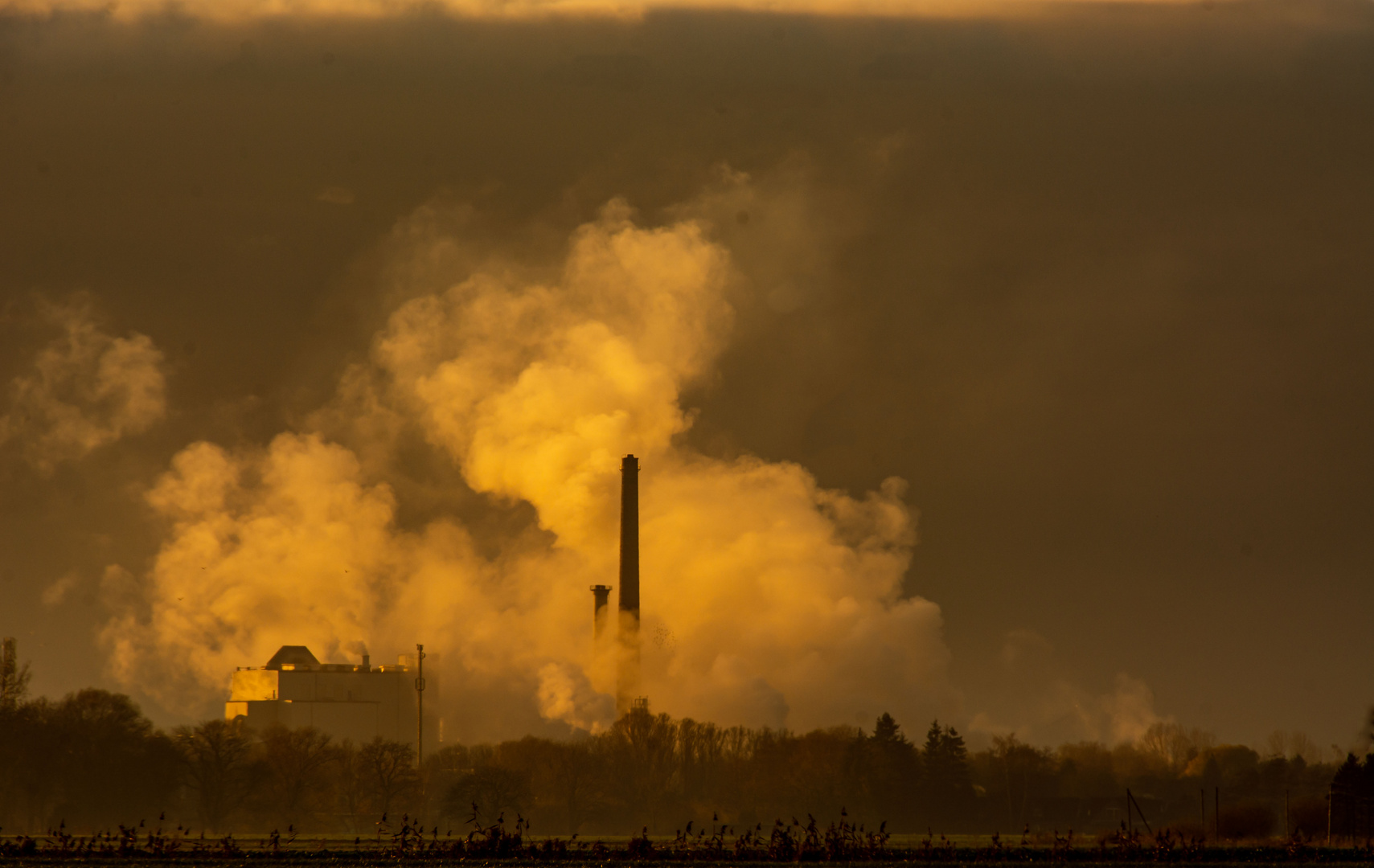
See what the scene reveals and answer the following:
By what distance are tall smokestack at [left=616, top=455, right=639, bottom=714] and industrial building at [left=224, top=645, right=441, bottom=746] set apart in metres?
19.9

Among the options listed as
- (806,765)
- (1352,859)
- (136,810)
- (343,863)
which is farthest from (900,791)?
(343,863)

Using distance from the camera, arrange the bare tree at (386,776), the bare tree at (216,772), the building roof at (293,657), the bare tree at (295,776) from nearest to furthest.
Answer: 1. the bare tree at (216,772)
2. the bare tree at (295,776)
3. the bare tree at (386,776)
4. the building roof at (293,657)

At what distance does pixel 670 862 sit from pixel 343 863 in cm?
866

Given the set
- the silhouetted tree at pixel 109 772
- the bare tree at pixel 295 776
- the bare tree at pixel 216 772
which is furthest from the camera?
the bare tree at pixel 295 776

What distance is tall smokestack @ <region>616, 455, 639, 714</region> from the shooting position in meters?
123

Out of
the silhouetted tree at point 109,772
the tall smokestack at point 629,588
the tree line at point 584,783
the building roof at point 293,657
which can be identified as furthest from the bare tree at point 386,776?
the building roof at point 293,657

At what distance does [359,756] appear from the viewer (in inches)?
4013

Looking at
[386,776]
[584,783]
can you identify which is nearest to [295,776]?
[386,776]

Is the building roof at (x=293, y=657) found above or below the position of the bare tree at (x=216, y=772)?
above

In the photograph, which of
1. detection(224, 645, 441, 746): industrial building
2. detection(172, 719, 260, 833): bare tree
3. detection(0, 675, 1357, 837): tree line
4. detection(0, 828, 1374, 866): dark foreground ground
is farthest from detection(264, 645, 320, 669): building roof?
detection(0, 828, 1374, 866): dark foreground ground

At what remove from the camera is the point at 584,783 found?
326 ft

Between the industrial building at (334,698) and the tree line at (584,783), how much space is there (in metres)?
20.9

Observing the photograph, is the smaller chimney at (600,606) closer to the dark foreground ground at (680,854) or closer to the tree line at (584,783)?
the tree line at (584,783)

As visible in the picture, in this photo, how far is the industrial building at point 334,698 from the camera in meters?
131
